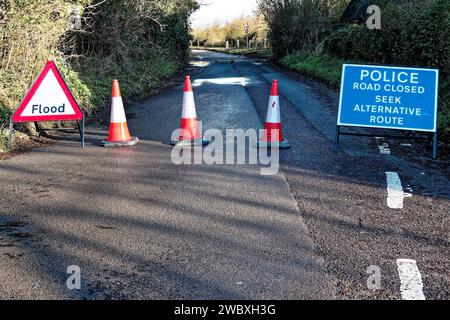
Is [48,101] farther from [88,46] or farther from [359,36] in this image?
[359,36]

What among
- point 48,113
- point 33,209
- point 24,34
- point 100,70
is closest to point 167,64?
point 100,70

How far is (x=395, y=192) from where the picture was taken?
197 inches

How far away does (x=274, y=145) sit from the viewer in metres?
6.98

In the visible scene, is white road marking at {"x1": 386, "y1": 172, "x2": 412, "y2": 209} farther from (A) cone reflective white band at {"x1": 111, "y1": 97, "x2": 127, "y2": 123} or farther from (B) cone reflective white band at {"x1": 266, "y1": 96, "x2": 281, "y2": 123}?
(A) cone reflective white band at {"x1": 111, "y1": 97, "x2": 127, "y2": 123}

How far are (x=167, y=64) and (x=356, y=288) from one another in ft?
62.7

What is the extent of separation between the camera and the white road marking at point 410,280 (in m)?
2.94

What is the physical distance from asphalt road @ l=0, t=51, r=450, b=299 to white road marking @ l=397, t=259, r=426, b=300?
38 millimetres

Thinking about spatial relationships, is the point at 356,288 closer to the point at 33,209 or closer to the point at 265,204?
the point at 265,204

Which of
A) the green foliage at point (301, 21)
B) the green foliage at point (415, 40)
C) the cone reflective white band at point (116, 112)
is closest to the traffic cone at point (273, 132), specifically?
the cone reflective white band at point (116, 112)

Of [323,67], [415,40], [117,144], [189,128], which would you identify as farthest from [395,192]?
[323,67]

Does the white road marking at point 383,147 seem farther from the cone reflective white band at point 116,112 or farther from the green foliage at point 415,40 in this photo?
the cone reflective white band at point 116,112

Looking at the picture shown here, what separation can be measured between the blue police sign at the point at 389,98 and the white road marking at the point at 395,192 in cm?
143

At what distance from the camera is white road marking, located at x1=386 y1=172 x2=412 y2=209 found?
15.2 ft

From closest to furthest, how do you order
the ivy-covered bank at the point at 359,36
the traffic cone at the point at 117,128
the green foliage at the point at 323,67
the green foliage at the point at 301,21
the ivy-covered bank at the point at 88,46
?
the traffic cone at the point at 117,128 → the ivy-covered bank at the point at 88,46 → the ivy-covered bank at the point at 359,36 → the green foliage at the point at 323,67 → the green foliage at the point at 301,21
